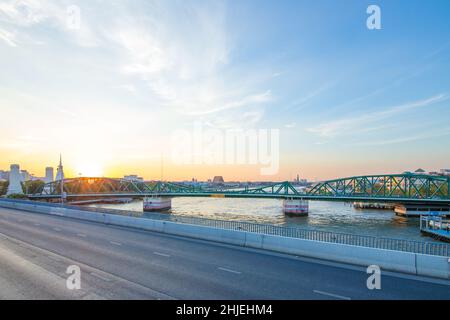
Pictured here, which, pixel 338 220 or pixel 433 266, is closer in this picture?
pixel 433 266

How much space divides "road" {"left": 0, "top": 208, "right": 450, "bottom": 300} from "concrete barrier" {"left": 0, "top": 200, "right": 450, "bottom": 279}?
0.57 metres

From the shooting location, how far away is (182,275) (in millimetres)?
10422

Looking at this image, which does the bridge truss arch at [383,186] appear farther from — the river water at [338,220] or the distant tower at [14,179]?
the distant tower at [14,179]

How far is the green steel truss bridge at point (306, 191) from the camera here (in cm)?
8062

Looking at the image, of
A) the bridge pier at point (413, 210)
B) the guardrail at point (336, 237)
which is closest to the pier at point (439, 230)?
the guardrail at point (336, 237)

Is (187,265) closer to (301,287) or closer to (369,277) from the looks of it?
(301,287)

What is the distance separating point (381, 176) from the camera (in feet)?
310

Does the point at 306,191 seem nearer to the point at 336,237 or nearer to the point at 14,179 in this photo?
the point at 336,237

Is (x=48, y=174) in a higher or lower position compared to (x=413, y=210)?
higher

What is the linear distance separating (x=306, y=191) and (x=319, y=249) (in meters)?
103

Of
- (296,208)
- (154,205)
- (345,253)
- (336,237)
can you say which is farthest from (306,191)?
(345,253)
